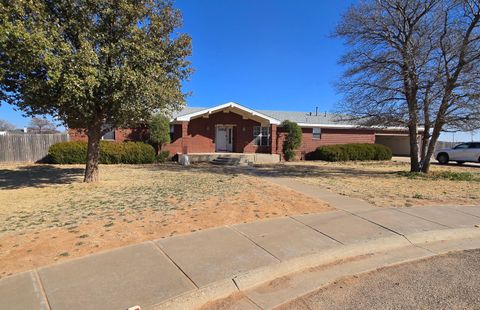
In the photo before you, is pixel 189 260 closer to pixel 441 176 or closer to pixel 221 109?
pixel 441 176

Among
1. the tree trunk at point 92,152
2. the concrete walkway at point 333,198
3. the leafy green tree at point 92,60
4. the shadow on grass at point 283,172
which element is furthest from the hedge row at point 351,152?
the tree trunk at point 92,152

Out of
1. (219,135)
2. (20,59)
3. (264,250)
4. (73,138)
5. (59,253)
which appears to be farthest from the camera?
(219,135)

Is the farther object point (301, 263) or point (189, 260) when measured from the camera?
point (301, 263)

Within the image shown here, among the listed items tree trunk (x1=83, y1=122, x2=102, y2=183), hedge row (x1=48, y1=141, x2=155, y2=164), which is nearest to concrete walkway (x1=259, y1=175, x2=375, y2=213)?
tree trunk (x1=83, y1=122, x2=102, y2=183)

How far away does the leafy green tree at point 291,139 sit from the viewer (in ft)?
80.8

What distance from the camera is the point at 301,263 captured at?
4.87 metres

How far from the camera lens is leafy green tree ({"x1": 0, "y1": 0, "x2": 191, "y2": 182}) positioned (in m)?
8.01

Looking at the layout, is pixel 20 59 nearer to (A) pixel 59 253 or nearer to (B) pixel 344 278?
(A) pixel 59 253

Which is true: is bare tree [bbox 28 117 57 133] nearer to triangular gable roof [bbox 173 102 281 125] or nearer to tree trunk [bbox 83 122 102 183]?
triangular gable roof [bbox 173 102 281 125]

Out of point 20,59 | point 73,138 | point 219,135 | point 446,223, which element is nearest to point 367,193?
point 446,223

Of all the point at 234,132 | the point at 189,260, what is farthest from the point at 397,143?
the point at 189,260

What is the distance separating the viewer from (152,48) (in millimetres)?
9969

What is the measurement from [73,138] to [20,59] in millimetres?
13980

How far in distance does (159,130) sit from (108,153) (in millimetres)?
3406
